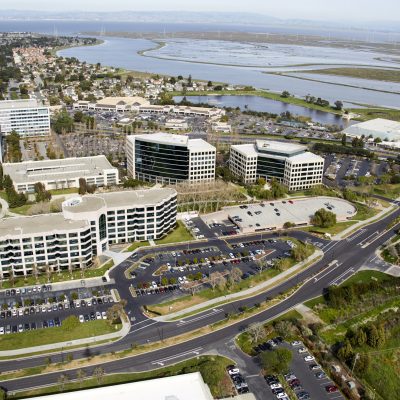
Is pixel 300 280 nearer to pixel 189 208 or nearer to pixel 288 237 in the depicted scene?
pixel 288 237

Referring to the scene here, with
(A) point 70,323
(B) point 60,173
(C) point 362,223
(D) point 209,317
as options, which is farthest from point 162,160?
(A) point 70,323

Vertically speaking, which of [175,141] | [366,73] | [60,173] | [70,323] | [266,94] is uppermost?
[366,73]

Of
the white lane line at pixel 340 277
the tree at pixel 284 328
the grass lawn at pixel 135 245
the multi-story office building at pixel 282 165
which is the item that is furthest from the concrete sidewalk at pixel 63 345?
the multi-story office building at pixel 282 165

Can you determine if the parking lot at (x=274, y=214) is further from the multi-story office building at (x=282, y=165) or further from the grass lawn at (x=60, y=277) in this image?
the grass lawn at (x=60, y=277)

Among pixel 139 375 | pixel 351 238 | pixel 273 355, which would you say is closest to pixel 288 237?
pixel 351 238

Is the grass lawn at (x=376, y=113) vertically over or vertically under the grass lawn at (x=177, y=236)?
over

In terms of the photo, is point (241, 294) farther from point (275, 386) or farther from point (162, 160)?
point (162, 160)
